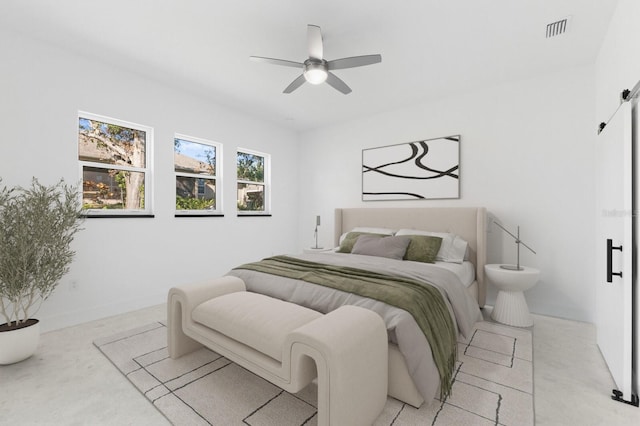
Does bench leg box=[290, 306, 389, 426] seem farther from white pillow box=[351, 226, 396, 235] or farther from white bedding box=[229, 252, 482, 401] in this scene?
white pillow box=[351, 226, 396, 235]

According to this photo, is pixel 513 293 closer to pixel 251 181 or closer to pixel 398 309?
pixel 398 309

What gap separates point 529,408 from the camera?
1.66 m

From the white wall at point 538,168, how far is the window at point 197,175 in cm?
289

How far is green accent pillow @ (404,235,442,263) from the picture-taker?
10.5 ft

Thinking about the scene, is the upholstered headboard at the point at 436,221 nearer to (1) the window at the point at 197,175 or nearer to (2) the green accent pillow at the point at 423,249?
(2) the green accent pillow at the point at 423,249

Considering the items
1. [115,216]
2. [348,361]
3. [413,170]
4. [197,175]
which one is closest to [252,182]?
[197,175]

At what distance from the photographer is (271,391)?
1.85m

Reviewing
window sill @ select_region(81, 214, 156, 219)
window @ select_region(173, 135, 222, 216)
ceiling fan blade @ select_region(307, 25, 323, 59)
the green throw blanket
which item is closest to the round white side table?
the green throw blanket

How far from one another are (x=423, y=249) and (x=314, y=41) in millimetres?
2343

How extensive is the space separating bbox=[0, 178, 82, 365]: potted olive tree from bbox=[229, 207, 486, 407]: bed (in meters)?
1.45

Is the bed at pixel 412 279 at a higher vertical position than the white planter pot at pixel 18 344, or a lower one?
higher

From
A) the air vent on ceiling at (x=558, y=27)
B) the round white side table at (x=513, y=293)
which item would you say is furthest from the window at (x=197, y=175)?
the air vent on ceiling at (x=558, y=27)

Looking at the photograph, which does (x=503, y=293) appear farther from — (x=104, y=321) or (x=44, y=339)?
(x=44, y=339)

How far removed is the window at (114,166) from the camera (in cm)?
311
